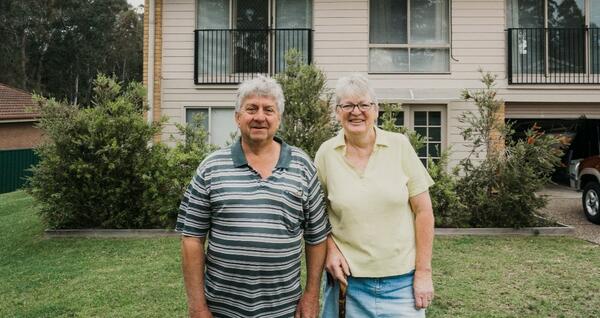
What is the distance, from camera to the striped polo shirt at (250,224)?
230 cm

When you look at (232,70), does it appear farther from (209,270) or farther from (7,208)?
(209,270)

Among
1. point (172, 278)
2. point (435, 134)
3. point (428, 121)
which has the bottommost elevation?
point (172, 278)

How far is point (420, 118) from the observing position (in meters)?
12.4

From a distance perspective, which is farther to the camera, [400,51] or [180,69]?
[400,51]

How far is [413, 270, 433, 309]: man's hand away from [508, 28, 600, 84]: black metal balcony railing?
1141 centimetres

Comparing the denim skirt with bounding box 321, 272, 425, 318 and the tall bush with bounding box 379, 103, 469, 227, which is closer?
the denim skirt with bounding box 321, 272, 425, 318

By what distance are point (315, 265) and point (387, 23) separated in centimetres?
1113

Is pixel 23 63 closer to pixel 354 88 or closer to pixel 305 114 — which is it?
pixel 305 114

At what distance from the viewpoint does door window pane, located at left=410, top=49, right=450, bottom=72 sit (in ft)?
41.2

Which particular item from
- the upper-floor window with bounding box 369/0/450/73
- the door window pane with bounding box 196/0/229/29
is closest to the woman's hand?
the upper-floor window with bounding box 369/0/450/73

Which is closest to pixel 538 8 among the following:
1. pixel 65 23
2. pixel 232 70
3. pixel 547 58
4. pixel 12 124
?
pixel 547 58

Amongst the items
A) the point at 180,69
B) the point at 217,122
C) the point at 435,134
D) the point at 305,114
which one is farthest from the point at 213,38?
the point at 435,134

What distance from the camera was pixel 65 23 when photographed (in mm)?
40406

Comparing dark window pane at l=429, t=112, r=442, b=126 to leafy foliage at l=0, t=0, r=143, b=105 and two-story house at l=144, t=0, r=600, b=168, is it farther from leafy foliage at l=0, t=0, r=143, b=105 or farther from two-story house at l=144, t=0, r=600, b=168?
leafy foliage at l=0, t=0, r=143, b=105
